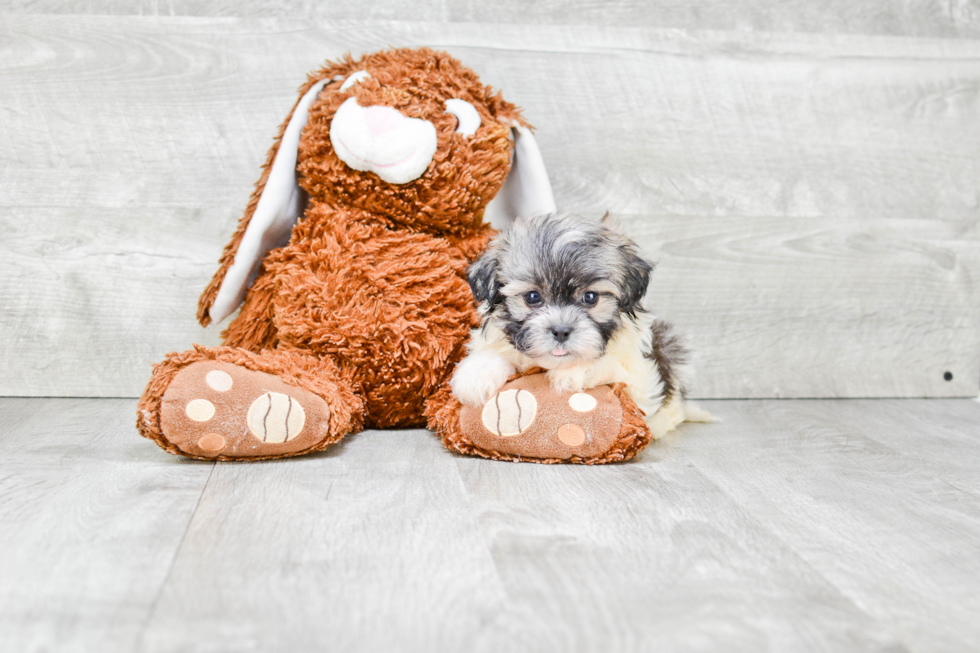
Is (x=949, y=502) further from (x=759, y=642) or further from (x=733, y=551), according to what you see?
(x=759, y=642)

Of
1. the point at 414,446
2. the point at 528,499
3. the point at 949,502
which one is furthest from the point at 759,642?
the point at 414,446

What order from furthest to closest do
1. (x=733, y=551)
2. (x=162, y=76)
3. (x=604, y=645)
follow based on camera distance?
(x=162, y=76) → (x=733, y=551) → (x=604, y=645)

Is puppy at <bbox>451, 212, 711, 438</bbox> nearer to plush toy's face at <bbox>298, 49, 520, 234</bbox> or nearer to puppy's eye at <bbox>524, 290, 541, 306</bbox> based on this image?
puppy's eye at <bbox>524, 290, 541, 306</bbox>

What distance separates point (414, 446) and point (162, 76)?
3.96ft

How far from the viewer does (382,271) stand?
1777mm

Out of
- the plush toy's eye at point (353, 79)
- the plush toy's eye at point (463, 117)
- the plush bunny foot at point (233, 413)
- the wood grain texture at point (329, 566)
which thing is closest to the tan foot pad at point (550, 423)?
the wood grain texture at point (329, 566)

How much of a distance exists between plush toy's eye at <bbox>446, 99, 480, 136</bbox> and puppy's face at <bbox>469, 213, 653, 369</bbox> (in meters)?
0.30

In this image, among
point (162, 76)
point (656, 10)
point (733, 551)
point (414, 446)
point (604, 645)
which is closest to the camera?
point (604, 645)

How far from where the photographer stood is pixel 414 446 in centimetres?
176

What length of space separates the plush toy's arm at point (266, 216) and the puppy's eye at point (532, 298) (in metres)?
0.64

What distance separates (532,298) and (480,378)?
0.20 metres

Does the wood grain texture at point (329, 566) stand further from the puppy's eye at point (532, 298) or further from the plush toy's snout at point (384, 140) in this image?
the plush toy's snout at point (384, 140)

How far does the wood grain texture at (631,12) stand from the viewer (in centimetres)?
212

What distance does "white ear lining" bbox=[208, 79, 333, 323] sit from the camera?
5.96 ft
